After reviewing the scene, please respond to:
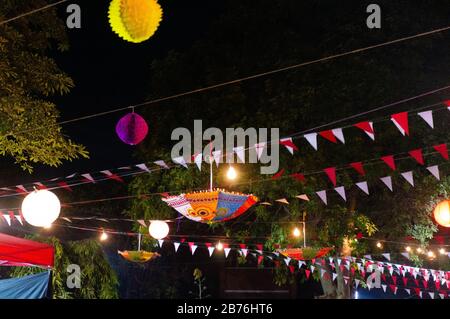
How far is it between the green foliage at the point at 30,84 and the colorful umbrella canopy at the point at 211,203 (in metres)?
2.24

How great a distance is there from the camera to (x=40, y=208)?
18.7 feet

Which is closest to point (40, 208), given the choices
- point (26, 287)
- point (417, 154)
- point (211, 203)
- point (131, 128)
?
point (131, 128)

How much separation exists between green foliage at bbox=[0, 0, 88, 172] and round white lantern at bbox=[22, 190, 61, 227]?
5.50 feet

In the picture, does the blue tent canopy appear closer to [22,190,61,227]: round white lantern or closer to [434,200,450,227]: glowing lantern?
[22,190,61,227]: round white lantern

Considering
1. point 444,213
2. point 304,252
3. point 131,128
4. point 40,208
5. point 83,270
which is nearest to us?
point 40,208

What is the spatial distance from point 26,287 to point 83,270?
282cm

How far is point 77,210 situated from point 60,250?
398 cm

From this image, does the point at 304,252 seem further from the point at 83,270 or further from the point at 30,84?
the point at 30,84

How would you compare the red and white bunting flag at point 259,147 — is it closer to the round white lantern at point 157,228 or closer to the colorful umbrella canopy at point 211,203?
the colorful umbrella canopy at point 211,203

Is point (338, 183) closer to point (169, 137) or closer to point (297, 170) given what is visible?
point (297, 170)

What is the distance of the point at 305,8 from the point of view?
37.5 ft

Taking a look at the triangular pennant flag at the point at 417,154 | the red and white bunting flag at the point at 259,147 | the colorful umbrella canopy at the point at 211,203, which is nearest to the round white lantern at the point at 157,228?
the red and white bunting flag at the point at 259,147

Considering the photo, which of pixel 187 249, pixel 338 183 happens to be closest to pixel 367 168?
pixel 338 183

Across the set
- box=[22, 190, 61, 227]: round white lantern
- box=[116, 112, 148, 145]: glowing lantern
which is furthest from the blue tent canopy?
box=[116, 112, 148, 145]: glowing lantern
